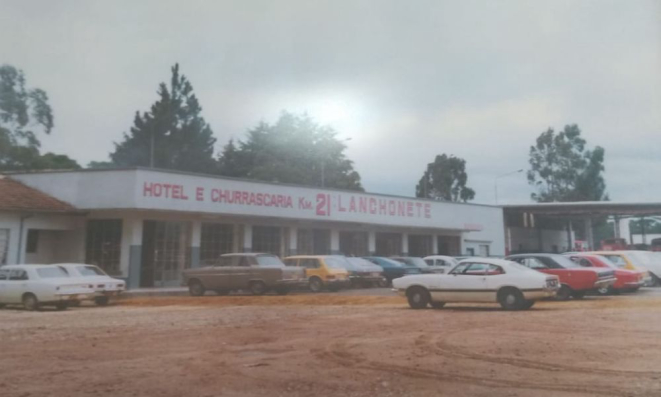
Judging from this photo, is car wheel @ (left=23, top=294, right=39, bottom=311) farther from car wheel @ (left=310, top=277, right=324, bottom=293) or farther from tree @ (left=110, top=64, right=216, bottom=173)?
tree @ (left=110, top=64, right=216, bottom=173)

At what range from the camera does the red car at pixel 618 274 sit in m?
20.9

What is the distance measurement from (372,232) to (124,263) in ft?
52.8

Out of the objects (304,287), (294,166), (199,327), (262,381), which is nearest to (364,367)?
(262,381)

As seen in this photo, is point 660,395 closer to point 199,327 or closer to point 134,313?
point 199,327

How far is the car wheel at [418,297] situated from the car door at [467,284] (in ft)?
1.67

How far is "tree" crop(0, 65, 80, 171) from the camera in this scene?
35.5m

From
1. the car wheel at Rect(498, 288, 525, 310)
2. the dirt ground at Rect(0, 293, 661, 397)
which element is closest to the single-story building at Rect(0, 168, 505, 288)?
the dirt ground at Rect(0, 293, 661, 397)

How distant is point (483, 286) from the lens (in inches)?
656

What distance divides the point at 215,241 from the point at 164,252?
290 centimetres

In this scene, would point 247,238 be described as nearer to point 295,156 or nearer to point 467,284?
point 467,284

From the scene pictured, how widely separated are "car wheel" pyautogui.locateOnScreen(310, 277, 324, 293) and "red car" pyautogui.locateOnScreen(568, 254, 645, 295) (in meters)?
9.13

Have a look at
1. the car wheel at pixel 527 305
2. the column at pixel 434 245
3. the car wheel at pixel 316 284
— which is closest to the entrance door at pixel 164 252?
the car wheel at pixel 316 284

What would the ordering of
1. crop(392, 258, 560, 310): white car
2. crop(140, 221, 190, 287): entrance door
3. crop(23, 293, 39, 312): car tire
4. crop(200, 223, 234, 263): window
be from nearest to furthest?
crop(392, 258, 560, 310): white car → crop(23, 293, 39, 312): car tire → crop(140, 221, 190, 287): entrance door → crop(200, 223, 234, 263): window

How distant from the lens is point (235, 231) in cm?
3219
